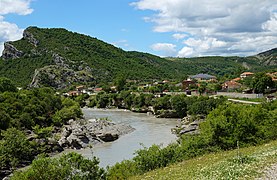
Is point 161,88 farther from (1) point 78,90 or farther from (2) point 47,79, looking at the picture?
(2) point 47,79

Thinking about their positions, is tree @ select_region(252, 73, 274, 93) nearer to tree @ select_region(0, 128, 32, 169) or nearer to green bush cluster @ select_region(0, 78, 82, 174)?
green bush cluster @ select_region(0, 78, 82, 174)

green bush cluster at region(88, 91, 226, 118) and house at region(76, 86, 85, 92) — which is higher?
house at region(76, 86, 85, 92)

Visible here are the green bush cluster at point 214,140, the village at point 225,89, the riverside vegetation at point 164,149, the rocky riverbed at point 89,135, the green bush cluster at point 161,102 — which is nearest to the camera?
the riverside vegetation at point 164,149

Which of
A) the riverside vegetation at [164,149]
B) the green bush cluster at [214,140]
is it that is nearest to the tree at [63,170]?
the riverside vegetation at [164,149]

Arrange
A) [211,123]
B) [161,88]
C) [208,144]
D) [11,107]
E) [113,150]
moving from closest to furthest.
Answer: [208,144]
[211,123]
[113,150]
[11,107]
[161,88]

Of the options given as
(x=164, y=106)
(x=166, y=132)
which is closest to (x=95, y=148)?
(x=166, y=132)

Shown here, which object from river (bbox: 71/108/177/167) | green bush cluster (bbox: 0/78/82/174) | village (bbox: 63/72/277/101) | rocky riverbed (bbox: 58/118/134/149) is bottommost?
river (bbox: 71/108/177/167)

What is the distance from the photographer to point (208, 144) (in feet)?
116

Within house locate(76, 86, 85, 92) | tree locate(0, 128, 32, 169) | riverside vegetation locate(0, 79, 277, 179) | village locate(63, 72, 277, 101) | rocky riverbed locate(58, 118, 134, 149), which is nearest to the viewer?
riverside vegetation locate(0, 79, 277, 179)

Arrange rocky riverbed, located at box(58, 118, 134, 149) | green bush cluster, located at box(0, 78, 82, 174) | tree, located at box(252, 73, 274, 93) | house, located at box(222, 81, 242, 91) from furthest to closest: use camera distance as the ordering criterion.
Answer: house, located at box(222, 81, 242, 91), tree, located at box(252, 73, 274, 93), rocky riverbed, located at box(58, 118, 134, 149), green bush cluster, located at box(0, 78, 82, 174)

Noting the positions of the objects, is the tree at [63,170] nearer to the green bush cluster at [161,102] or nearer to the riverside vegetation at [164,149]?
the riverside vegetation at [164,149]

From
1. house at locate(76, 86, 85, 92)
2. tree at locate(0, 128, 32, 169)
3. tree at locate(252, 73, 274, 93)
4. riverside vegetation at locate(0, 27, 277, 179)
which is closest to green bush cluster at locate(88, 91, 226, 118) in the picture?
riverside vegetation at locate(0, 27, 277, 179)

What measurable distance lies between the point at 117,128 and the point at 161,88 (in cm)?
7518

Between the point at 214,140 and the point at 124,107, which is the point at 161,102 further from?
the point at 214,140
